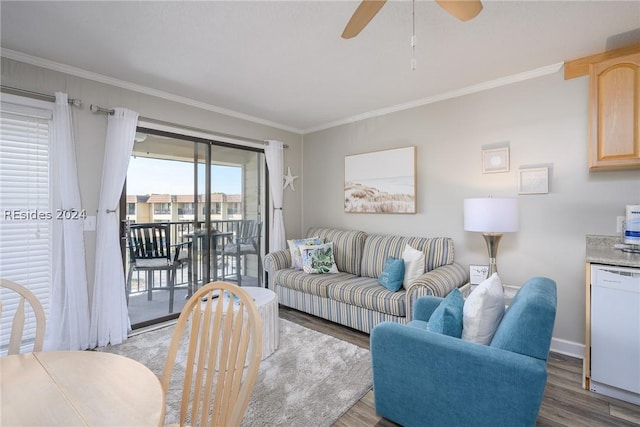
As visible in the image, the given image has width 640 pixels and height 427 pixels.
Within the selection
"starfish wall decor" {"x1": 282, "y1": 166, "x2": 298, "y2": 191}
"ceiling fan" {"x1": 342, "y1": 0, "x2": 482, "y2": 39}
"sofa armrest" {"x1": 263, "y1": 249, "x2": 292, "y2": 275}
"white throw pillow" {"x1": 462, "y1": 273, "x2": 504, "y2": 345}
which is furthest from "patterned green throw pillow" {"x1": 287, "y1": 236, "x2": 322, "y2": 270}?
"ceiling fan" {"x1": 342, "y1": 0, "x2": 482, "y2": 39}

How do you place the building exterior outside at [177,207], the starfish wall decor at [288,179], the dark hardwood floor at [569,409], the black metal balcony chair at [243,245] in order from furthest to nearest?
the starfish wall decor at [288,179]
the black metal balcony chair at [243,245]
the building exterior outside at [177,207]
the dark hardwood floor at [569,409]

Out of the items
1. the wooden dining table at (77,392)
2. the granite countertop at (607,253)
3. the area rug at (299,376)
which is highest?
the granite countertop at (607,253)

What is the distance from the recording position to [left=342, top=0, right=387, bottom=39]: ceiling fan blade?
137cm

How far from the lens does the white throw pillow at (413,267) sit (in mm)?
2871

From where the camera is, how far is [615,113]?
2.18m

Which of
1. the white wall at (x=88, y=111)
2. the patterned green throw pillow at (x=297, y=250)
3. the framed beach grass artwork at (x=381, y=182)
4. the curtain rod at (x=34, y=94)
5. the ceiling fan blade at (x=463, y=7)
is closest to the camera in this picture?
the ceiling fan blade at (x=463, y=7)

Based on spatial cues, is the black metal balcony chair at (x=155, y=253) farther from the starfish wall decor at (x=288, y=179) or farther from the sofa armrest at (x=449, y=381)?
the sofa armrest at (x=449, y=381)

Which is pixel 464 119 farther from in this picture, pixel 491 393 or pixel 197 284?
pixel 197 284

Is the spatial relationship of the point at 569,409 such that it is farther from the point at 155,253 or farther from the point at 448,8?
the point at 155,253

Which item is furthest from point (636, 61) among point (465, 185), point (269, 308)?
point (269, 308)

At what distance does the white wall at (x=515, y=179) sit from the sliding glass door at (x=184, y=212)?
6.66 ft

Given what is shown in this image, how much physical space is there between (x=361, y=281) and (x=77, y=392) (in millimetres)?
2625

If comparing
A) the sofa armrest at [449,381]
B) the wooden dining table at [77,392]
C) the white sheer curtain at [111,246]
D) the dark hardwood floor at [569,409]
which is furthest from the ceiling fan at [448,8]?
the white sheer curtain at [111,246]

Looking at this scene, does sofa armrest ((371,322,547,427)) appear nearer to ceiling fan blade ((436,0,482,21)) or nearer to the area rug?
the area rug
